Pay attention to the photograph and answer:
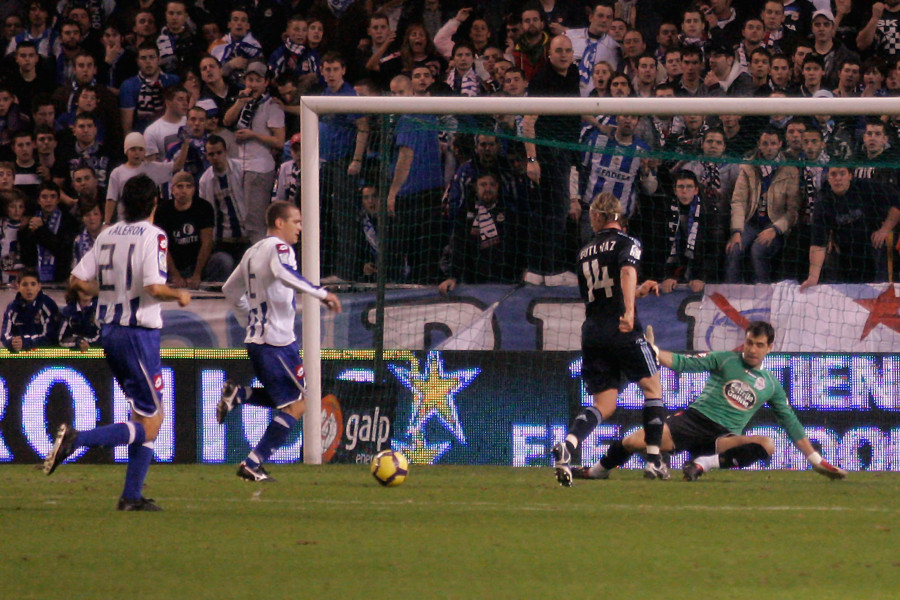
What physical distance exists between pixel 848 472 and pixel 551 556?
5.41 m

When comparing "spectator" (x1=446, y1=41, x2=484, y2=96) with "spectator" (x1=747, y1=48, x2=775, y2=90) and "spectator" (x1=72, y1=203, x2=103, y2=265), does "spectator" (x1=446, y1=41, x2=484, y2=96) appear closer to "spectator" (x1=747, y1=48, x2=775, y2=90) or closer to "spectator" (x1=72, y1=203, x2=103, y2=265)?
"spectator" (x1=747, y1=48, x2=775, y2=90)

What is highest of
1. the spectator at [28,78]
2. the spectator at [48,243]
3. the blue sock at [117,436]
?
the spectator at [28,78]

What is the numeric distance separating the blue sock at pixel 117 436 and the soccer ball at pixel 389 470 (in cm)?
196

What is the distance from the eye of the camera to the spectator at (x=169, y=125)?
13695mm

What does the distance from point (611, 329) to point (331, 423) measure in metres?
3.21

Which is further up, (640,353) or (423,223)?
(423,223)

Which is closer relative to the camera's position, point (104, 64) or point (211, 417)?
point (211, 417)

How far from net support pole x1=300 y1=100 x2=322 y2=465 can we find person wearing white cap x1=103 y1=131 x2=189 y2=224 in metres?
2.85

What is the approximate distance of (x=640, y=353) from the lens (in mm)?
8852

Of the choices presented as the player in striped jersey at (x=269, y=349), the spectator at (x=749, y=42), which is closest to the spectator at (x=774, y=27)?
the spectator at (x=749, y=42)

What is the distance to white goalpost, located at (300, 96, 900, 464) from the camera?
33.2 ft

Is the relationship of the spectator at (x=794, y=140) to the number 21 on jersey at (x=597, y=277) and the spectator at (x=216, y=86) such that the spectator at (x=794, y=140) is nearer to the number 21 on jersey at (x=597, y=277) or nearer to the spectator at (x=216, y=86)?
the number 21 on jersey at (x=597, y=277)

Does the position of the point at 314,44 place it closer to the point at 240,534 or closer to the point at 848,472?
the point at 848,472

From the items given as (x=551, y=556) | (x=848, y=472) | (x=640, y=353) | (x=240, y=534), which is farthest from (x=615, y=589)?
(x=848, y=472)
